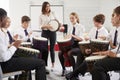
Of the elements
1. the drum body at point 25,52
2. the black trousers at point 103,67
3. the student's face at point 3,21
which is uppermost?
the student's face at point 3,21

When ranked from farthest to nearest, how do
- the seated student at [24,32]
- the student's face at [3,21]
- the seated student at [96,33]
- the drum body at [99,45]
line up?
the seated student at [24,32] < the seated student at [96,33] < the drum body at [99,45] < the student's face at [3,21]

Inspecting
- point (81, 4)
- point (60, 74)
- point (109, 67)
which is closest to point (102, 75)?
point (109, 67)

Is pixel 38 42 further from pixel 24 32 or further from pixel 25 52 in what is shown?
pixel 25 52

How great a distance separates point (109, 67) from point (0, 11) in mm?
1380

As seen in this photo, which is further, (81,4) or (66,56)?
(81,4)

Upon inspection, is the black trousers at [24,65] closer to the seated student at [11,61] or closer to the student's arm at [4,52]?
the seated student at [11,61]

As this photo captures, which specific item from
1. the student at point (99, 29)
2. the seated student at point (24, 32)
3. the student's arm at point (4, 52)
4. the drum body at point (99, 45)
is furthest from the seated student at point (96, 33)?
the student's arm at point (4, 52)

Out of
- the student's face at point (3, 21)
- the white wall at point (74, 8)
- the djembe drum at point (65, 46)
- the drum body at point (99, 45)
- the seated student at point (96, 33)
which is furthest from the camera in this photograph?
the white wall at point (74, 8)

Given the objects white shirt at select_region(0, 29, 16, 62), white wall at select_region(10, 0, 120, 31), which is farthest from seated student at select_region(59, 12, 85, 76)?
white wall at select_region(10, 0, 120, 31)

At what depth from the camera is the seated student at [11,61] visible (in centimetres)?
259

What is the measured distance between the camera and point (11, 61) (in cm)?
274

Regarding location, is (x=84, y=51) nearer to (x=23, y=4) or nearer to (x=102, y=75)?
(x=102, y=75)

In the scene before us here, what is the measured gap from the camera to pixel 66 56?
4.29 m

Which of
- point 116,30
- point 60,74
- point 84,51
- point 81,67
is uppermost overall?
point 116,30
